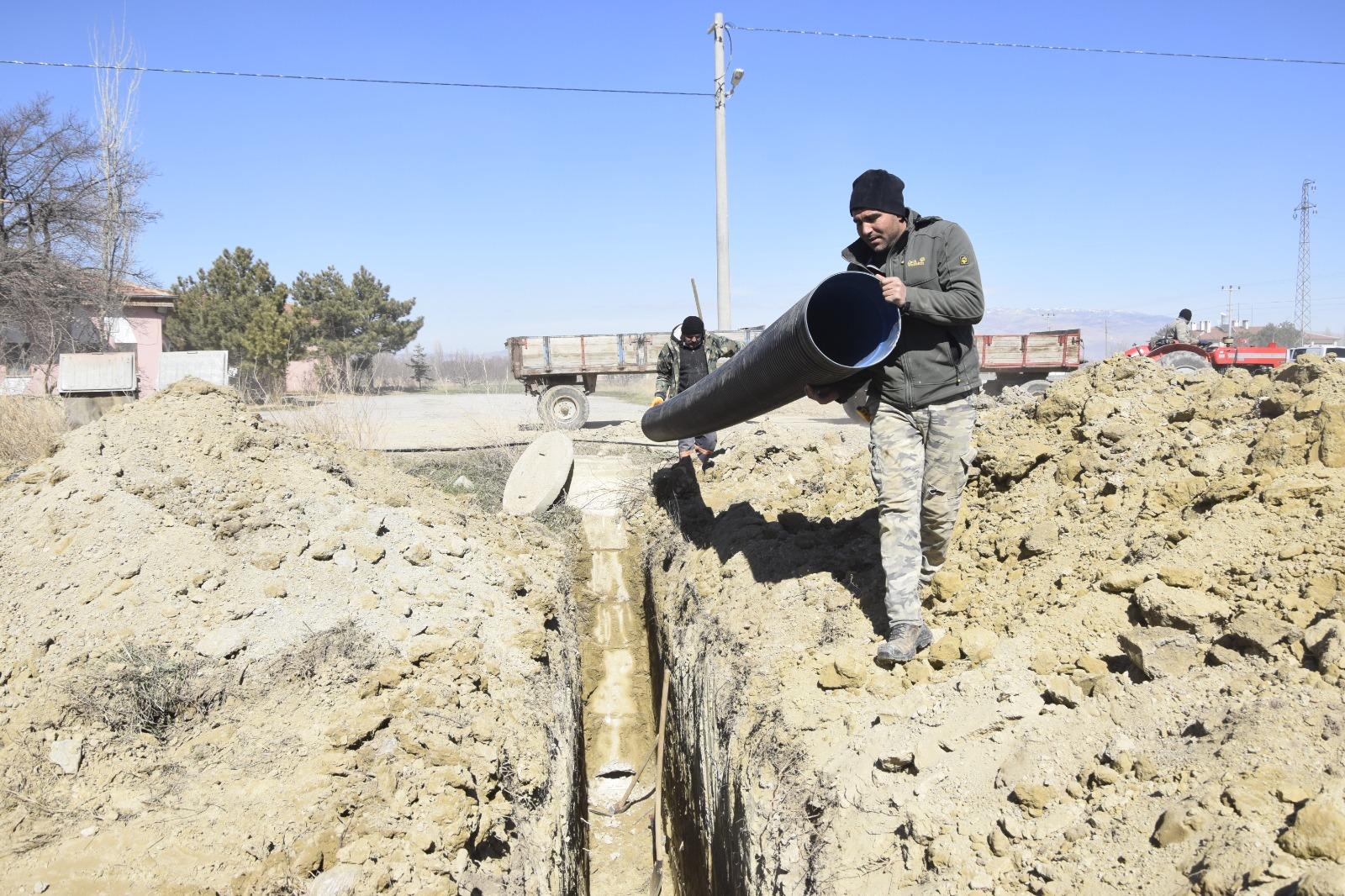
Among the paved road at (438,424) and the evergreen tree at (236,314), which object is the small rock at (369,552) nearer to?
the paved road at (438,424)

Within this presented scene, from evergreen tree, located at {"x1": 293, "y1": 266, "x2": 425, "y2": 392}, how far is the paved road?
11.3 m

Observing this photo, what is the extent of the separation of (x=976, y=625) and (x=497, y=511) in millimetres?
5931

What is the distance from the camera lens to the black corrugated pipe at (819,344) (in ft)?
11.5

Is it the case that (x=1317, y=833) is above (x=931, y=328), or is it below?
below

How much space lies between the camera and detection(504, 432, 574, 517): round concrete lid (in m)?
8.42

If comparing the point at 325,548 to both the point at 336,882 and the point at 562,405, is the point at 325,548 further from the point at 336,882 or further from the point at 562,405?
the point at 562,405

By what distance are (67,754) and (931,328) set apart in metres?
3.86

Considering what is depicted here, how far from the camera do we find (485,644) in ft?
16.5

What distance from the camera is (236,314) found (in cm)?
2781

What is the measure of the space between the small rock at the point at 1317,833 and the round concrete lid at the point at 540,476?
6.91 m

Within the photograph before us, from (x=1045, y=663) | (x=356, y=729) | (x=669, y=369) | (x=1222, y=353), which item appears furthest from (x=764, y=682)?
(x=1222, y=353)

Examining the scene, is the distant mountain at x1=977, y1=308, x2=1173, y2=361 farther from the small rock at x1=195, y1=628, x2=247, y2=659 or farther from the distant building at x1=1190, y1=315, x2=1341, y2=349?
the small rock at x1=195, y1=628, x2=247, y2=659

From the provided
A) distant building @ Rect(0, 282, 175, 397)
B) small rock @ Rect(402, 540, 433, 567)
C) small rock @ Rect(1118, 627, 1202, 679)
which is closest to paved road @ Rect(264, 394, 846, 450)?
small rock @ Rect(402, 540, 433, 567)

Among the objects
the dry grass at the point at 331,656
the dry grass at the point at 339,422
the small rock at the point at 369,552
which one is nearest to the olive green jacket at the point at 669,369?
the small rock at the point at 369,552
